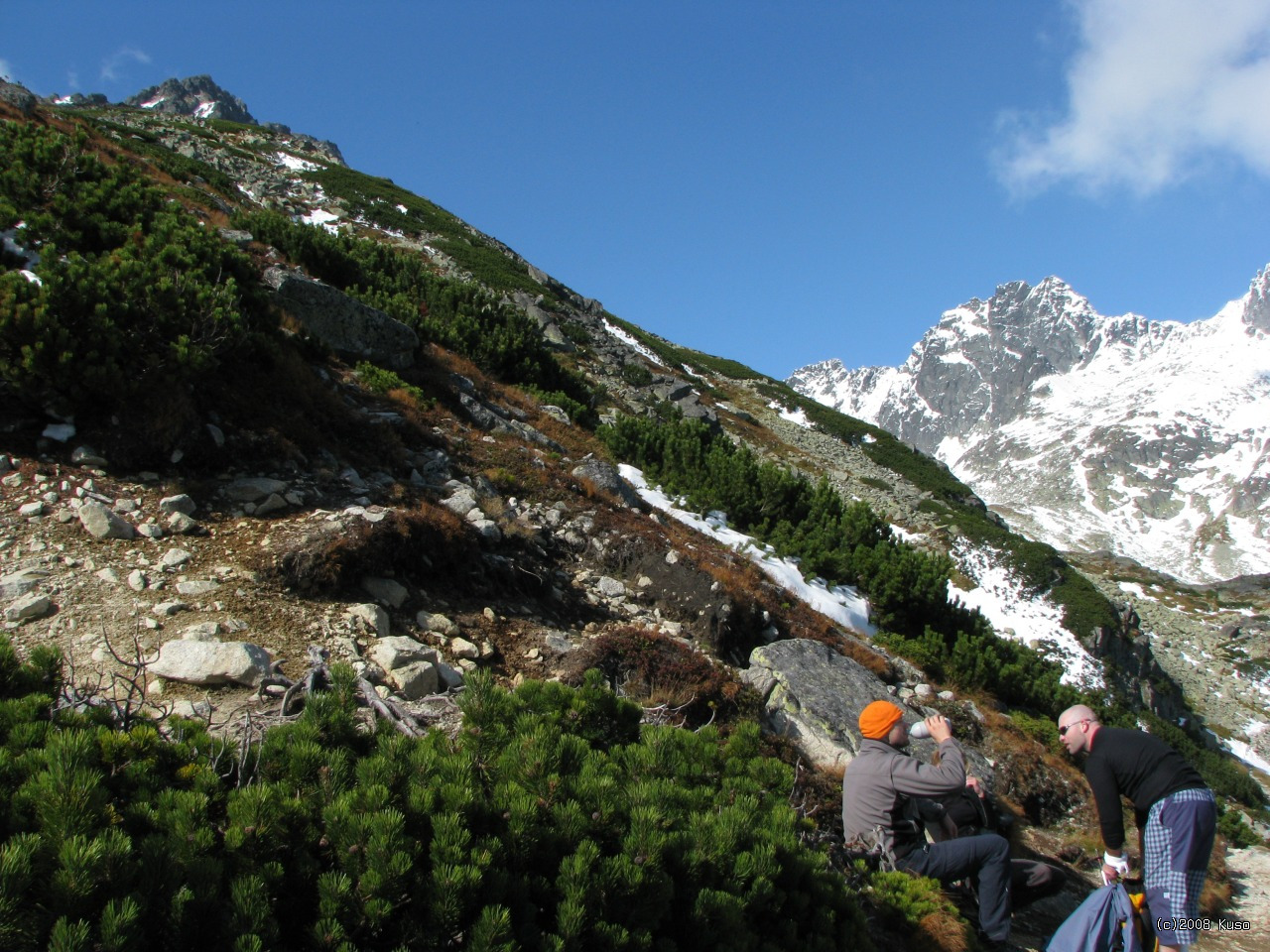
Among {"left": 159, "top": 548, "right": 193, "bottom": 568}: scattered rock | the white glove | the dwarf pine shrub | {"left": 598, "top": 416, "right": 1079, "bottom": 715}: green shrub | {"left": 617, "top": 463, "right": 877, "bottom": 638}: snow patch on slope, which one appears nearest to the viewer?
the dwarf pine shrub

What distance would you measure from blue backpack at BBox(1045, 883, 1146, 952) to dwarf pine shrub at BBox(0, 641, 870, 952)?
67.6 inches

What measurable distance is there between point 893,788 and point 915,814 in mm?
345

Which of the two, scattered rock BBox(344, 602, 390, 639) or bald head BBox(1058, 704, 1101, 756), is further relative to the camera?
scattered rock BBox(344, 602, 390, 639)

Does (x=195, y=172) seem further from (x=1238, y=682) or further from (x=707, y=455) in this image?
(x=1238, y=682)

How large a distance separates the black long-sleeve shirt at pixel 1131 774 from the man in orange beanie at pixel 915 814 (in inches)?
28.6

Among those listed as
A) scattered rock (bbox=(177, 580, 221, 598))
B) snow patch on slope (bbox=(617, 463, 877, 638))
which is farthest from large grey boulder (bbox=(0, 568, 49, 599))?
snow patch on slope (bbox=(617, 463, 877, 638))

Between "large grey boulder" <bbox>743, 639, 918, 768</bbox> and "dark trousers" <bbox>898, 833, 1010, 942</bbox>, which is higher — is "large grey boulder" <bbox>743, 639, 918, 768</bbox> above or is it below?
above

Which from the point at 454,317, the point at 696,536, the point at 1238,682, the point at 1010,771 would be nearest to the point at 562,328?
the point at 454,317

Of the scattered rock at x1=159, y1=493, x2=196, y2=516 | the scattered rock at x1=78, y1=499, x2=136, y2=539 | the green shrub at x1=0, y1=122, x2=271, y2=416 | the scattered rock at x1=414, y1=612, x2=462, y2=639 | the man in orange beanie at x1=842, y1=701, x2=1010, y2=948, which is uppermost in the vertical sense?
the green shrub at x1=0, y1=122, x2=271, y2=416

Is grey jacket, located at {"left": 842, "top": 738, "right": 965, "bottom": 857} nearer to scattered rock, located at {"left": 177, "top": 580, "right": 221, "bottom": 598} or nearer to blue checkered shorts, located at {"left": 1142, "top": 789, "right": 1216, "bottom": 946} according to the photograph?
blue checkered shorts, located at {"left": 1142, "top": 789, "right": 1216, "bottom": 946}

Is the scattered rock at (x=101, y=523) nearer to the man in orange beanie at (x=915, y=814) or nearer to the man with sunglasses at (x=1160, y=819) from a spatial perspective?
the man in orange beanie at (x=915, y=814)

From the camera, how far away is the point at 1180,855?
408 cm

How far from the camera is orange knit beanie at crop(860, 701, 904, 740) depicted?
16.1 feet

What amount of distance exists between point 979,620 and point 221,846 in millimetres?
15169
